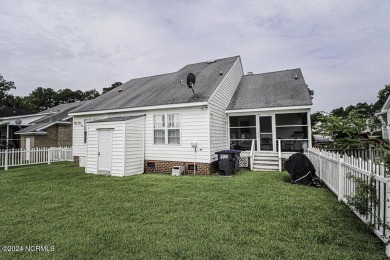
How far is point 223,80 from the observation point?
39.8 ft

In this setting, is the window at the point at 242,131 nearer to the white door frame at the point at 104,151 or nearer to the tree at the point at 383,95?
the white door frame at the point at 104,151

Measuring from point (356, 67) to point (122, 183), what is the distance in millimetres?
19723

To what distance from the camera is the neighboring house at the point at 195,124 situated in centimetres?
1045

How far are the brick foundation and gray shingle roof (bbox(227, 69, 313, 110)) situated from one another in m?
3.82

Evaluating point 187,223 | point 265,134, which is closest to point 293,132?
point 265,134

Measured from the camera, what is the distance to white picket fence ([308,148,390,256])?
3.27m

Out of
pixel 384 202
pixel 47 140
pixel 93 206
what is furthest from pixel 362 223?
pixel 47 140

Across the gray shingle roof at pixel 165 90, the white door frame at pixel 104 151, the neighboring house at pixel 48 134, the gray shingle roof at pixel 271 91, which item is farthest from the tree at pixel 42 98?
the gray shingle roof at pixel 271 91

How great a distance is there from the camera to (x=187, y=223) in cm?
432

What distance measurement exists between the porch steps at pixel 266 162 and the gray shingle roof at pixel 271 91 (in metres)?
2.62

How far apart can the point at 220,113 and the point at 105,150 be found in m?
6.19

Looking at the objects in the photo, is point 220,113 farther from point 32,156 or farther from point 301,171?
point 32,156

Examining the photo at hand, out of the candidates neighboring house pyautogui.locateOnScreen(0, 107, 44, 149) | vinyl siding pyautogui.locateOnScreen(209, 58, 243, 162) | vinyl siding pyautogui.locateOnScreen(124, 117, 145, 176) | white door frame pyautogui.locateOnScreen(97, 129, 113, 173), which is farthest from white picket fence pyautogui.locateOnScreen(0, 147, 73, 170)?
vinyl siding pyautogui.locateOnScreen(209, 58, 243, 162)

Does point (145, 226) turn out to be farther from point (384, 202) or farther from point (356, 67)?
point (356, 67)
